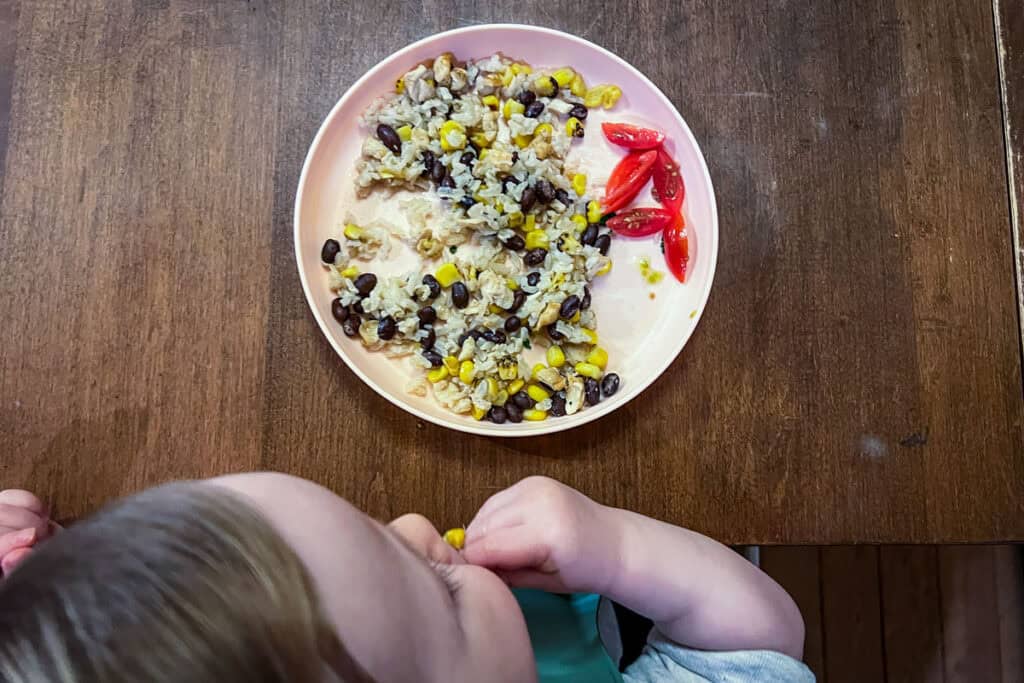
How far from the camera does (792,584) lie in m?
1.37

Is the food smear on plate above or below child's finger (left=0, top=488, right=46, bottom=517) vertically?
above

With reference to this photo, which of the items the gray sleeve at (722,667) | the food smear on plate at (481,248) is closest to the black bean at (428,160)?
the food smear on plate at (481,248)

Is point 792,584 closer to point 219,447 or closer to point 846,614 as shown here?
point 846,614

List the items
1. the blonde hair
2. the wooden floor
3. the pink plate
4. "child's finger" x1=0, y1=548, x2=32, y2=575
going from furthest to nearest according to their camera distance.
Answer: the wooden floor
the pink plate
"child's finger" x1=0, y1=548, x2=32, y2=575
the blonde hair

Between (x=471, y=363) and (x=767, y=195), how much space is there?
0.40 metres

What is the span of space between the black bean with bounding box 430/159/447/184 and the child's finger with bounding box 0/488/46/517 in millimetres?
548

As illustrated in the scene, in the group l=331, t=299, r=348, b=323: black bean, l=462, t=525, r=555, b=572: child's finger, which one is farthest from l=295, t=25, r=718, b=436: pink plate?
l=462, t=525, r=555, b=572: child's finger

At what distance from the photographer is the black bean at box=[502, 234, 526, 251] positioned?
2.77ft

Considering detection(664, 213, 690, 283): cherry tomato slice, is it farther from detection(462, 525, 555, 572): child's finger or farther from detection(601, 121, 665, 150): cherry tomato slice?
detection(462, 525, 555, 572): child's finger

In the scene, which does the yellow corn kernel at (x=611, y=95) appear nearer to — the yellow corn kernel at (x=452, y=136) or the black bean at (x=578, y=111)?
the black bean at (x=578, y=111)

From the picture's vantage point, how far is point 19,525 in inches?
28.9

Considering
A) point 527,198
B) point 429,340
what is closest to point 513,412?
point 429,340

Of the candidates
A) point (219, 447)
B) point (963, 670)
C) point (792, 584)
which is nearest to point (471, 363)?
point (219, 447)

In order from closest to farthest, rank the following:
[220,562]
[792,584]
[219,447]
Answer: [220,562]
[219,447]
[792,584]
